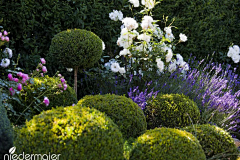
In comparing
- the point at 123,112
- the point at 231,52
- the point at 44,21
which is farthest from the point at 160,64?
the point at 231,52

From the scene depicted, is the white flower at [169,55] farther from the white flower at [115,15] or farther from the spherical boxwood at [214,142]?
the spherical boxwood at [214,142]

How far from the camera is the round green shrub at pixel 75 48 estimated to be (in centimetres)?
389

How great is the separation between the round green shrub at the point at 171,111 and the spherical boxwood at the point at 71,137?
1479 millimetres

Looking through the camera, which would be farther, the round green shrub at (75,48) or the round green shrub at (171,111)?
the round green shrub at (75,48)

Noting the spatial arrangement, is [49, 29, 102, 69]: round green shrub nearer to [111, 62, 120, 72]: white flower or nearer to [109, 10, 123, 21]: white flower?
[111, 62, 120, 72]: white flower

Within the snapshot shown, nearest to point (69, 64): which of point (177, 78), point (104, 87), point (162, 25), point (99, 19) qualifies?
point (104, 87)

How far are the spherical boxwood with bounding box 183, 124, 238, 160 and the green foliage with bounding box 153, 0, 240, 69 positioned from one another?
329cm

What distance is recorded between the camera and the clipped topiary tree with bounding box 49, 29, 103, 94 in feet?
12.8

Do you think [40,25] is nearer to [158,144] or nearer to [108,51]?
[108,51]

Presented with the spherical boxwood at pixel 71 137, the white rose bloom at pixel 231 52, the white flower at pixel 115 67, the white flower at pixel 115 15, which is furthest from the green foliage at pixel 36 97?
the white rose bloom at pixel 231 52

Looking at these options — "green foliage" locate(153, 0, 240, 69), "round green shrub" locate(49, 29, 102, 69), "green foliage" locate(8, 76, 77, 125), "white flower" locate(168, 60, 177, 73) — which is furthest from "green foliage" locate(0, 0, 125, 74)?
"green foliage" locate(153, 0, 240, 69)

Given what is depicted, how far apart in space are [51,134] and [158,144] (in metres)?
0.93

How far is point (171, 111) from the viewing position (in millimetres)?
3627

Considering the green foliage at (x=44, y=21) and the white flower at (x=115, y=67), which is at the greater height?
the green foliage at (x=44, y=21)
